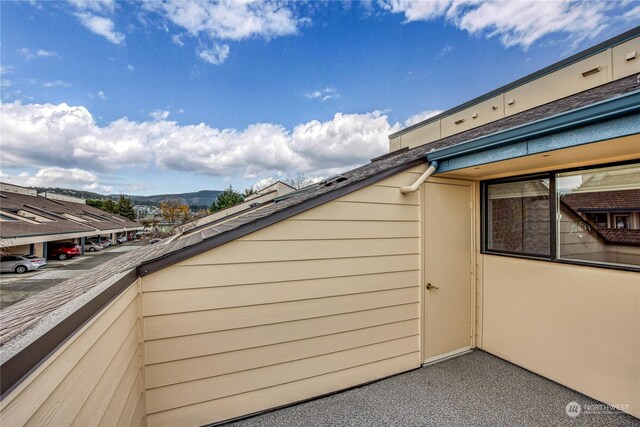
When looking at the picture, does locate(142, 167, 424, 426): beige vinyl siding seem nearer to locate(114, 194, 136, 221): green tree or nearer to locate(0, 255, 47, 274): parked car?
locate(0, 255, 47, 274): parked car

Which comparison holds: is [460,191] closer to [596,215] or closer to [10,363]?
[596,215]

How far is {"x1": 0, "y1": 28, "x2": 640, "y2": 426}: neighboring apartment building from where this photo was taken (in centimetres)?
217

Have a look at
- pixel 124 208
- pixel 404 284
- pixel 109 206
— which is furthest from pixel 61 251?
pixel 404 284

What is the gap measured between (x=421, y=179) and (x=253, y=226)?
213 centimetres

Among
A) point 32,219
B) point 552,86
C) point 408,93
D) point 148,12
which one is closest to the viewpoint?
point 552,86

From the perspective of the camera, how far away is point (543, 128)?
2.29 m

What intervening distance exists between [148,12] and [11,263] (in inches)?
724

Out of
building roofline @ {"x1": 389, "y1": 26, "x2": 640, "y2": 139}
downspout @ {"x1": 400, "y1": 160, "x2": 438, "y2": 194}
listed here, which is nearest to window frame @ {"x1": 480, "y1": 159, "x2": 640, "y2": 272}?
downspout @ {"x1": 400, "y1": 160, "x2": 438, "y2": 194}

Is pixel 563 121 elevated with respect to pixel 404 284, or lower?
elevated

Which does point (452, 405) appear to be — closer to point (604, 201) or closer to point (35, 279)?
point (604, 201)

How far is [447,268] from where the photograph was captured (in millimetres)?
3652

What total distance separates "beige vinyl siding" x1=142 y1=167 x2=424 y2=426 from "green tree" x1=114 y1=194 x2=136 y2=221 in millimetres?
50038

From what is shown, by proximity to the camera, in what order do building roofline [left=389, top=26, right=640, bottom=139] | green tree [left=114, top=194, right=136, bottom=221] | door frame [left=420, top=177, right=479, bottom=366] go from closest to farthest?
building roofline [left=389, top=26, right=640, bottom=139], door frame [left=420, top=177, right=479, bottom=366], green tree [left=114, top=194, right=136, bottom=221]

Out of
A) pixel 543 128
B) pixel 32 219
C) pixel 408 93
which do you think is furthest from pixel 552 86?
pixel 32 219
